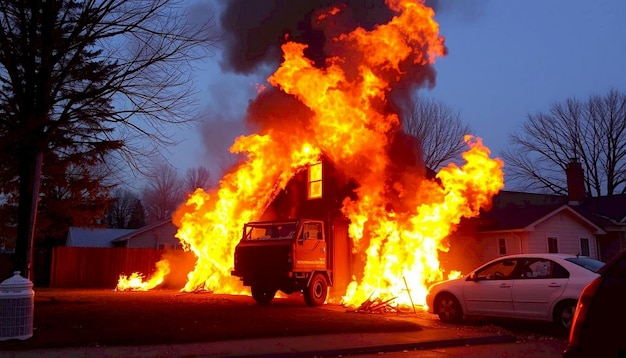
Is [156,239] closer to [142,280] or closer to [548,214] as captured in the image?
[142,280]

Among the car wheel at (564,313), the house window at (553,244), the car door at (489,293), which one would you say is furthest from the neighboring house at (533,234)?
the car wheel at (564,313)

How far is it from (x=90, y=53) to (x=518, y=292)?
11.2 metres

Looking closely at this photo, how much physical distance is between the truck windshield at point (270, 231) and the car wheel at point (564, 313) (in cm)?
774

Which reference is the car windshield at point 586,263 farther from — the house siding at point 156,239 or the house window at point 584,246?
the house siding at point 156,239

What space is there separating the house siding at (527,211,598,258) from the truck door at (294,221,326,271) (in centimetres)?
1005

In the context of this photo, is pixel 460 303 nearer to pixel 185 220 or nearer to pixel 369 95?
pixel 369 95

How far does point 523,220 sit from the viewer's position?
2281 centimetres

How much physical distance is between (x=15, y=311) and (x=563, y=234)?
70.0 ft

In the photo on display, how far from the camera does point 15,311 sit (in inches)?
362

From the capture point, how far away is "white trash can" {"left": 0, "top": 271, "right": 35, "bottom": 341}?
913cm

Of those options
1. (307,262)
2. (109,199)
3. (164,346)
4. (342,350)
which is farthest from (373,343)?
(109,199)

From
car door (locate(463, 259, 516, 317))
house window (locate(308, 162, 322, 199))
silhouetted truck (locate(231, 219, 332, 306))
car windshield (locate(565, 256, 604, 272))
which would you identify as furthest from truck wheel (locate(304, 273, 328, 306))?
car windshield (locate(565, 256, 604, 272))

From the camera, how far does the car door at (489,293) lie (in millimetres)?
11383

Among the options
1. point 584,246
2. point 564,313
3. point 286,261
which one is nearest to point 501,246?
point 584,246
